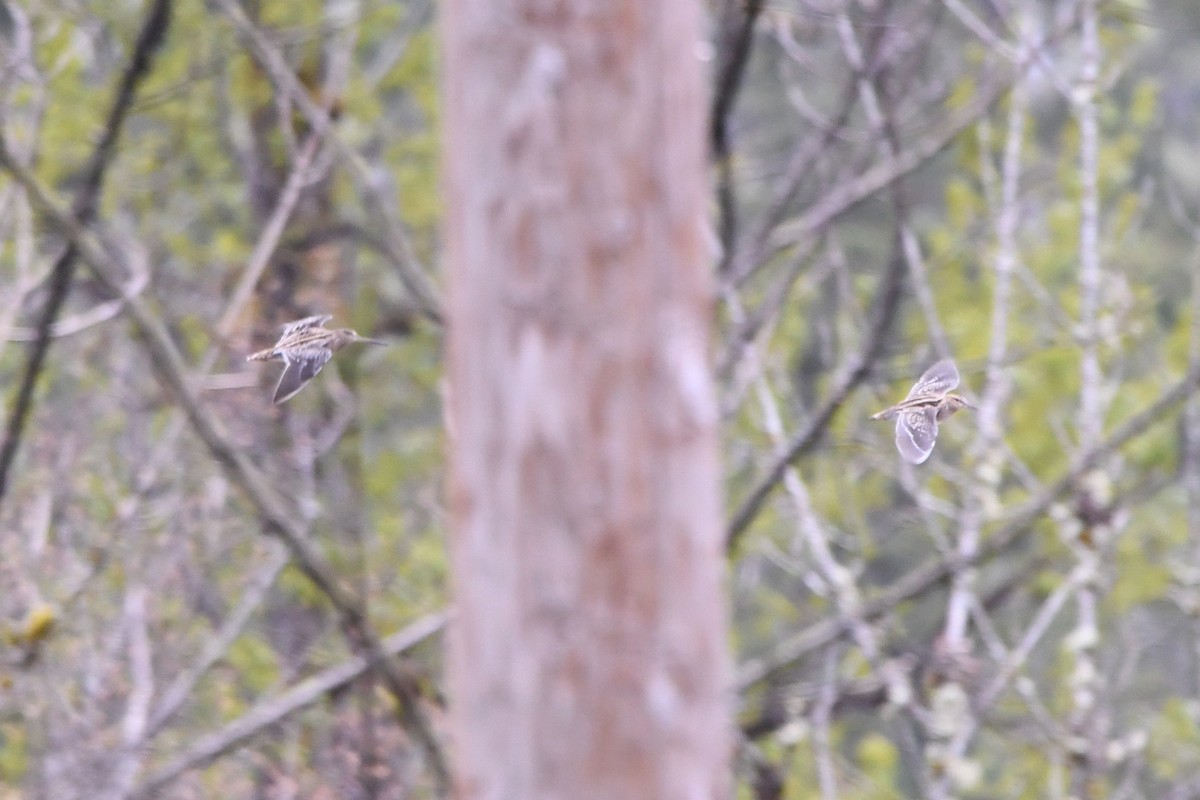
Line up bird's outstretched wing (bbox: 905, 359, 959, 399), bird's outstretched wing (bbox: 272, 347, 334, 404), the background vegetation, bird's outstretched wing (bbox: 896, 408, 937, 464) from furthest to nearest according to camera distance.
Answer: the background vegetation, bird's outstretched wing (bbox: 905, 359, 959, 399), bird's outstretched wing (bbox: 272, 347, 334, 404), bird's outstretched wing (bbox: 896, 408, 937, 464)

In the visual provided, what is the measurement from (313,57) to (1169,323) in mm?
7910

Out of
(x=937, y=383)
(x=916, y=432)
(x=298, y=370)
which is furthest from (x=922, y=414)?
(x=298, y=370)

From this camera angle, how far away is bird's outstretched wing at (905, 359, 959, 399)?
3416mm

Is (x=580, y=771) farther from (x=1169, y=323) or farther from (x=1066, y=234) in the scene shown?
(x=1169, y=323)

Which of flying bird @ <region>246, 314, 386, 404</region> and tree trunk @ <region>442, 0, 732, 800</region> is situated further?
flying bird @ <region>246, 314, 386, 404</region>

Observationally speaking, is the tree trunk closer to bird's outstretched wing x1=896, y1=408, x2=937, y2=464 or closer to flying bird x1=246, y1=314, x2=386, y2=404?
bird's outstretched wing x1=896, y1=408, x2=937, y2=464

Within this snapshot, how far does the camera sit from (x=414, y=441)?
26.7 ft

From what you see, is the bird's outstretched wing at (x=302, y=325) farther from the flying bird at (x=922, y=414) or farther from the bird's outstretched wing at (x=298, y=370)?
the flying bird at (x=922, y=414)

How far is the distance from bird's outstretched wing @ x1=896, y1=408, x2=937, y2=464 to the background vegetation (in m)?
1.40

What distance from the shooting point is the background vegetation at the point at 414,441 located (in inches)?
210

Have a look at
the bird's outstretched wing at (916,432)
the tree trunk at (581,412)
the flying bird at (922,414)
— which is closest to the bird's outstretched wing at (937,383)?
the flying bird at (922,414)

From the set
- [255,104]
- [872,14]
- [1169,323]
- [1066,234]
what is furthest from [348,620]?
[1169,323]

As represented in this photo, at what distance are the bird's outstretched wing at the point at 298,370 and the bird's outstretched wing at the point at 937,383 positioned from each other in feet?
3.93

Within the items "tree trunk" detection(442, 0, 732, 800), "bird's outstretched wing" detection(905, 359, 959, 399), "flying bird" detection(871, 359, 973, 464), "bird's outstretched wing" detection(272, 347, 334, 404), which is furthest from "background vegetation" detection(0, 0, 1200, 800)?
"tree trunk" detection(442, 0, 732, 800)
